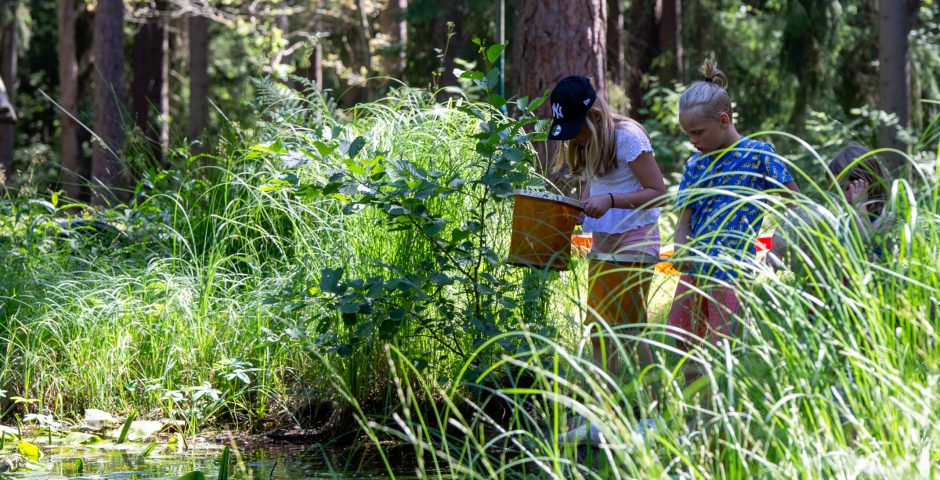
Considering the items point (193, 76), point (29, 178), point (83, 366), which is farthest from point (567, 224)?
point (193, 76)

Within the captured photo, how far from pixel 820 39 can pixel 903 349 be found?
14.8m

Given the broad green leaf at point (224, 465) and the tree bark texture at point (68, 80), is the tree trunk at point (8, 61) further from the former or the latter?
the broad green leaf at point (224, 465)

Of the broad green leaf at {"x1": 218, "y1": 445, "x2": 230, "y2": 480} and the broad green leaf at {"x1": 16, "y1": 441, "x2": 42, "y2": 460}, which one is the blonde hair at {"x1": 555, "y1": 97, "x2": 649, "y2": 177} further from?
the broad green leaf at {"x1": 16, "y1": 441, "x2": 42, "y2": 460}

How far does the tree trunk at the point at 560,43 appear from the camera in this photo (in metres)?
7.54

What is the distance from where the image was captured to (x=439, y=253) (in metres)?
4.14

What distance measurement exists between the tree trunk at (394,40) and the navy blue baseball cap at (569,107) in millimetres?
12021

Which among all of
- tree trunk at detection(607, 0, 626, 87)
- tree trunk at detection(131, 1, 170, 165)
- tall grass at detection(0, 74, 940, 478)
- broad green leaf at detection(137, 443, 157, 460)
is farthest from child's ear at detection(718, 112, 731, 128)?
tree trunk at detection(131, 1, 170, 165)

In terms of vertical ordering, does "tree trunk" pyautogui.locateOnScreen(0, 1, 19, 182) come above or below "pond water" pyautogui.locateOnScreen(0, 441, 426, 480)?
above

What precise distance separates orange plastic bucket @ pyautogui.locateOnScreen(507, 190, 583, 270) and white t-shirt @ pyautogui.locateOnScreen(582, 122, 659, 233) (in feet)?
1.35

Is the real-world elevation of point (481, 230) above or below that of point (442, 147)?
below

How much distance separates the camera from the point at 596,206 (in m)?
3.76

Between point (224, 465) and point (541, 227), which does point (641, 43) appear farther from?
point (224, 465)

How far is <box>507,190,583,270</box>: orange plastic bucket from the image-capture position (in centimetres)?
354

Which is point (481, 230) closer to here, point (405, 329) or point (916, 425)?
point (405, 329)
